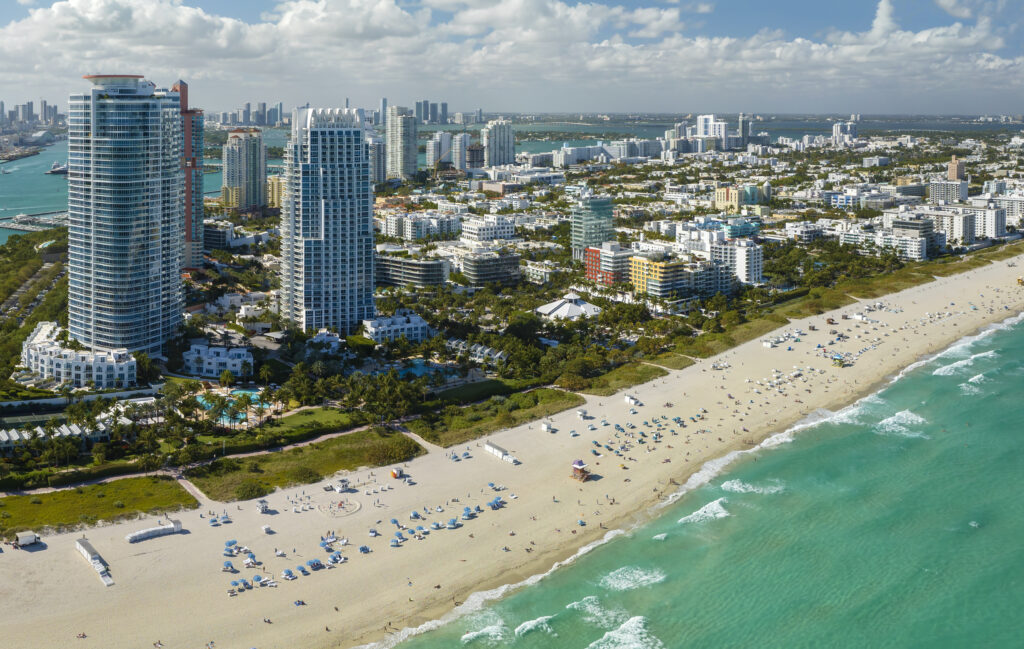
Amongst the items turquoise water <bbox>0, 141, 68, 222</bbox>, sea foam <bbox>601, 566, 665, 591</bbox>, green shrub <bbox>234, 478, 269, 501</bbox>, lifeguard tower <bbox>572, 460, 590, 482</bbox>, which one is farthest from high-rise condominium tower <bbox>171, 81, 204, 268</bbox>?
sea foam <bbox>601, 566, 665, 591</bbox>

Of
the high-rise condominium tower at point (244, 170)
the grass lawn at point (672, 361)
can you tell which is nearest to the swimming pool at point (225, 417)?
the grass lawn at point (672, 361)

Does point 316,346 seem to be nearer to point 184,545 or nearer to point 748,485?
point 184,545

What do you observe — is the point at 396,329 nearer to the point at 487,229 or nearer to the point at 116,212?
the point at 116,212

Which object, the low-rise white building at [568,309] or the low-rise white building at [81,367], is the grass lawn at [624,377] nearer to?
the low-rise white building at [568,309]

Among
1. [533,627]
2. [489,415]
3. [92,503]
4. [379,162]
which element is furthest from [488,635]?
[379,162]

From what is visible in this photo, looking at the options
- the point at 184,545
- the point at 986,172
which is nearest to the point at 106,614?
the point at 184,545

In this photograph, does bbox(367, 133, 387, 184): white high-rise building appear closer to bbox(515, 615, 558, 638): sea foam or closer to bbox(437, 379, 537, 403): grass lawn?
bbox(437, 379, 537, 403): grass lawn
